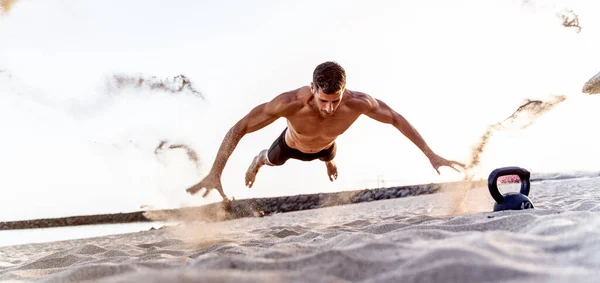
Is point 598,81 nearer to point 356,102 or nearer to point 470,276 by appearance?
point 356,102

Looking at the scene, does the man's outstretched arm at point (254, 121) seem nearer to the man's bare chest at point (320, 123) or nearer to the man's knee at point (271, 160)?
the man's bare chest at point (320, 123)

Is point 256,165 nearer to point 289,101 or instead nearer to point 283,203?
point 289,101

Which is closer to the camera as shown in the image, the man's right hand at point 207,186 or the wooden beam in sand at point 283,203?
A: the man's right hand at point 207,186

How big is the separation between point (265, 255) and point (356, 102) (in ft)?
10.9

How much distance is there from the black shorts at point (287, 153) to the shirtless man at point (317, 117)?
10 centimetres

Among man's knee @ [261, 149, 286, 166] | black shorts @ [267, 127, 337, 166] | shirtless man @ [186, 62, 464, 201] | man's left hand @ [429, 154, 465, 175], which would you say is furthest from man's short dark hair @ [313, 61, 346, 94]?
man's knee @ [261, 149, 286, 166]

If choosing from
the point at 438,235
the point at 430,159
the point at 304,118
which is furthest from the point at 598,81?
the point at 438,235

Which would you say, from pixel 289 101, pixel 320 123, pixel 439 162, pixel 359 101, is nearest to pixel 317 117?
pixel 320 123

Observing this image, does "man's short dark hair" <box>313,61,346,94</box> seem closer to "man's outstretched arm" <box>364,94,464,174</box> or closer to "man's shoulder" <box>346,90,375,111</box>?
"man's shoulder" <box>346,90,375,111</box>

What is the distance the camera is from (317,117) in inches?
197

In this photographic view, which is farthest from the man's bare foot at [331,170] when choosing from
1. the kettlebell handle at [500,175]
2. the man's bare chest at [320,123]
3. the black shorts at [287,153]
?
the kettlebell handle at [500,175]

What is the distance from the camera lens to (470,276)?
1.32 meters

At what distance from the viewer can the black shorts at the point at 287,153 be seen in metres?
6.12

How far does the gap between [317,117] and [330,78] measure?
2.67 feet
